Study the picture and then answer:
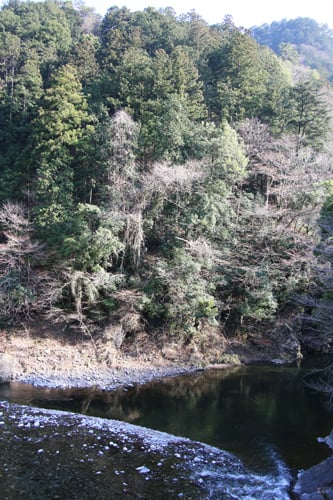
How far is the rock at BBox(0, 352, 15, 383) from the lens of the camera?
1636 cm

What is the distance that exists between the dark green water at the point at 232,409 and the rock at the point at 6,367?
2.06 ft

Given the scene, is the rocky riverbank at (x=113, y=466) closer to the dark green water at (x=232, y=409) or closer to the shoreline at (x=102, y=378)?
the dark green water at (x=232, y=409)

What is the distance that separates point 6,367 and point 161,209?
32.4 ft

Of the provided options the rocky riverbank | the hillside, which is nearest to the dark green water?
the rocky riverbank

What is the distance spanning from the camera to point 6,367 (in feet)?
54.4

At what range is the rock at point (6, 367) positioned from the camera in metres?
16.4

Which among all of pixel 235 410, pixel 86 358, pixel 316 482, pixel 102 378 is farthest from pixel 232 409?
pixel 86 358

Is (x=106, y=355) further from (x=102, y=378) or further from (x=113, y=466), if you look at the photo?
(x=113, y=466)

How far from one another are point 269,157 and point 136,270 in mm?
9502

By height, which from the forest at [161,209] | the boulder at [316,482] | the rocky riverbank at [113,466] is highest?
the forest at [161,209]

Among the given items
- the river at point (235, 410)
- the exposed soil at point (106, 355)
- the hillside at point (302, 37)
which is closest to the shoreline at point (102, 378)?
the exposed soil at point (106, 355)

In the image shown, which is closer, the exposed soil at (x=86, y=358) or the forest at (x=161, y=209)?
the exposed soil at (x=86, y=358)

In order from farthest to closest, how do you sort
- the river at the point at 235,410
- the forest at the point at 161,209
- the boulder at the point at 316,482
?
the forest at the point at 161,209 < the river at the point at 235,410 < the boulder at the point at 316,482

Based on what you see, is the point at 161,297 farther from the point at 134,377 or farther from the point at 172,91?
the point at 172,91
